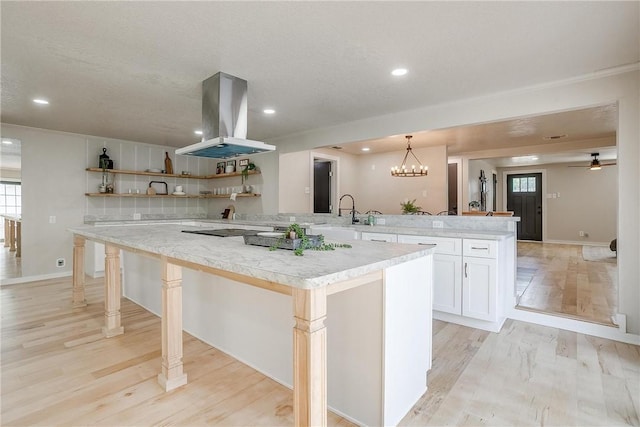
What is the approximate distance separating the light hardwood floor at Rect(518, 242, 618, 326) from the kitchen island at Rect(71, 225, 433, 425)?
2.23m

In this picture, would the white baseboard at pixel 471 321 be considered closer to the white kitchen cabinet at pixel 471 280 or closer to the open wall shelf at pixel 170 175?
the white kitchen cabinet at pixel 471 280

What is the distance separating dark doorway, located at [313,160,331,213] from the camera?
7.13 m

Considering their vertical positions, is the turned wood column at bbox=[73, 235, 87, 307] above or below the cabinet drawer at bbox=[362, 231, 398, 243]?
below

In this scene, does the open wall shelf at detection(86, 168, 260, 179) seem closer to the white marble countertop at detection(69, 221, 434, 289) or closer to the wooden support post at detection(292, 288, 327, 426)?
the white marble countertop at detection(69, 221, 434, 289)

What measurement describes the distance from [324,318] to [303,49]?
1.94 metres

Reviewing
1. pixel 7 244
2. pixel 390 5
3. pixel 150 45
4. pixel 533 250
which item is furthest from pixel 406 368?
pixel 7 244

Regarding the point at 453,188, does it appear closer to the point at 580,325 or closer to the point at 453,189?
the point at 453,189

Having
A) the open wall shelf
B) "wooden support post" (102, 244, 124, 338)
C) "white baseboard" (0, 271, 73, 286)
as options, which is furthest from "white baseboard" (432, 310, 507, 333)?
"white baseboard" (0, 271, 73, 286)

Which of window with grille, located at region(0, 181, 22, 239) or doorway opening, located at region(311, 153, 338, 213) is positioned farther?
window with grille, located at region(0, 181, 22, 239)

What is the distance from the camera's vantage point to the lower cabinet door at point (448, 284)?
3.05m

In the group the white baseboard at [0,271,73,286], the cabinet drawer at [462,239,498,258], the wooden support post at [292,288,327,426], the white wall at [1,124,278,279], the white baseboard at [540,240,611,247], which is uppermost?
the white wall at [1,124,278,279]

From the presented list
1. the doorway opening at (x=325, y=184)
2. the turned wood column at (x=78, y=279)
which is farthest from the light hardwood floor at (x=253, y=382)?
the doorway opening at (x=325, y=184)

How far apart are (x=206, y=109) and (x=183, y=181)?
13.0 feet

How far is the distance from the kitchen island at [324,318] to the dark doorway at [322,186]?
4.78 metres
